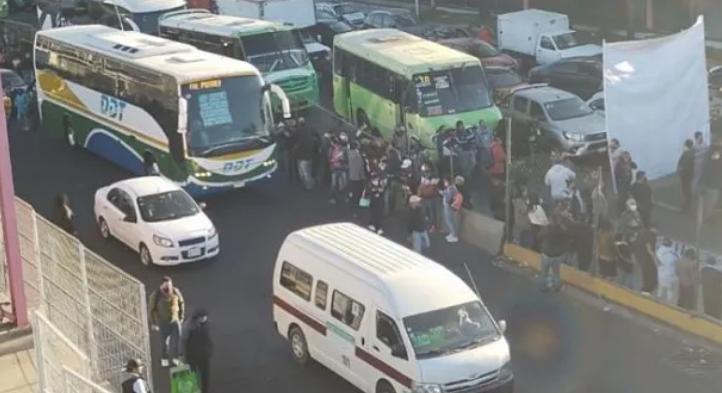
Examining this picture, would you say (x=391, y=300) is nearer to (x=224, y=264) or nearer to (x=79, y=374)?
(x=79, y=374)

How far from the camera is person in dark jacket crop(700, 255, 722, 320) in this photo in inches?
670

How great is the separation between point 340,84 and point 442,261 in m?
10.8

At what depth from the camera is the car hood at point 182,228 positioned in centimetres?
2062

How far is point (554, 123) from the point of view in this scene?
89.0 feet

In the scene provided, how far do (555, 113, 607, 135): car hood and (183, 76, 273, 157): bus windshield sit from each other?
22.8 ft

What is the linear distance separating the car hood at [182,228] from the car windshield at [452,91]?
297 inches

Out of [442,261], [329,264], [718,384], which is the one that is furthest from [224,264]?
[718,384]

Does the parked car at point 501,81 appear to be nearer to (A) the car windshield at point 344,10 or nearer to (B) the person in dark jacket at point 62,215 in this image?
(B) the person in dark jacket at point 62,215

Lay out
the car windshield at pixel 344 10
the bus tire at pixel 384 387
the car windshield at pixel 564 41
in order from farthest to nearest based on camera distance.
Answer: the car windshield at pixel 344 10
the car windshield at pixel 564 41
the bus tire at pixel 384 387

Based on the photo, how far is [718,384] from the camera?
52.2 feet

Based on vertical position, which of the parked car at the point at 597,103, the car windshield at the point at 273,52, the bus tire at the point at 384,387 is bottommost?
the bus tire at the point at 384,387

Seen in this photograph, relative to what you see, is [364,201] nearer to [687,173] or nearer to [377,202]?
[377,202]

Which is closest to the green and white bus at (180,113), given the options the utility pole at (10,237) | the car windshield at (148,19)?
the car windshield at (148,19)

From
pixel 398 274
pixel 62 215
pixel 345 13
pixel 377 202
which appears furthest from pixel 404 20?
pixel 398 274
